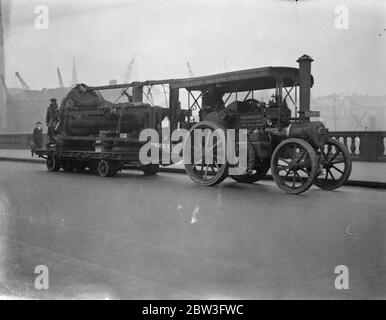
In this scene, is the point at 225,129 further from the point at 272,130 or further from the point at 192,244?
the point at 192,244

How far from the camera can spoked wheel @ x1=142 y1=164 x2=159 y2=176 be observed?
14.1m

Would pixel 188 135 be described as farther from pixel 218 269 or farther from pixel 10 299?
pixel 10 299

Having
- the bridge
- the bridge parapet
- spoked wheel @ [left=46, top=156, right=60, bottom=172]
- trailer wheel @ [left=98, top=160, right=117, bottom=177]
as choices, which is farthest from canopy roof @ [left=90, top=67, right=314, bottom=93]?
the bridge parapet

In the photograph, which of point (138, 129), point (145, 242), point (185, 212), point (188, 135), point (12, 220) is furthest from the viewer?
point (138, 129)

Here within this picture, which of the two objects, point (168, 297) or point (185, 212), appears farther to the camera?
point (185, 212)

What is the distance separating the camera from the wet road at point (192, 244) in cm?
402

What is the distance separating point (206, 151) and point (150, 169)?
3.46m

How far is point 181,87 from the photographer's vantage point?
12133 millimetres

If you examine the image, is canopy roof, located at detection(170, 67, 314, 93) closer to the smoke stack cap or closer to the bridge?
the smoke stack cap

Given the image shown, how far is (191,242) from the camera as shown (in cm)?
558

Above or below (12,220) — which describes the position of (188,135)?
above

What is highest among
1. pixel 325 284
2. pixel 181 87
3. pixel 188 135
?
pixel 181 87
